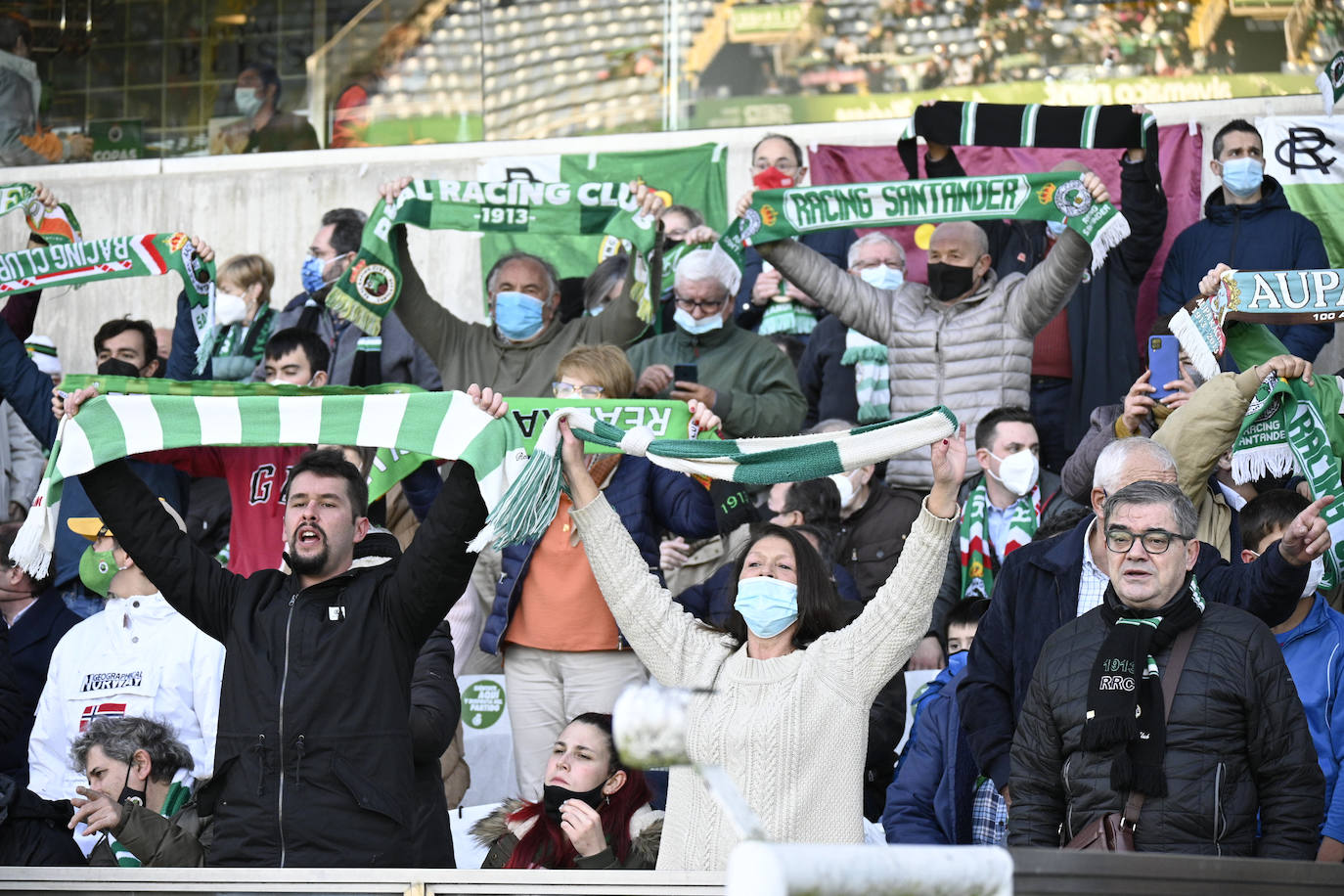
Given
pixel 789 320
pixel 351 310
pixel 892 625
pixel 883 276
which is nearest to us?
pixel 892 625

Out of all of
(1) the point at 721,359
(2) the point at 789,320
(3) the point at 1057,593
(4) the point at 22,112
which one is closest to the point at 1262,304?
(3) the point at 1057,593

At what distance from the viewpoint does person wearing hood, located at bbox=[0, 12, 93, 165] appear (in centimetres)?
1181

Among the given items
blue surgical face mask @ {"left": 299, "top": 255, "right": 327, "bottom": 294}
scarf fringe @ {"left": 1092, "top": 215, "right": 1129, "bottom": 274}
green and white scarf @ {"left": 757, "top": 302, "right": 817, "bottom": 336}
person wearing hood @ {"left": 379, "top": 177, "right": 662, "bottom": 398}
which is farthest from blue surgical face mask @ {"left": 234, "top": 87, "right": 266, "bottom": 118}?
scarf fringe @ {"left": 1092, "top": 215, "right": 1129, "bottom": 274}

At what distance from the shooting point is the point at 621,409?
643cm

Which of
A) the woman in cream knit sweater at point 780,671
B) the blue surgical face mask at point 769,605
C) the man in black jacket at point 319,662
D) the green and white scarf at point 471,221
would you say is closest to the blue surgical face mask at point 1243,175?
the green and white scarf at point 471,221

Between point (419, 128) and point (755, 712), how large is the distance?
7906mm

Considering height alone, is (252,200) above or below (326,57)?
below

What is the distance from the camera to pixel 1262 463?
6.24 m

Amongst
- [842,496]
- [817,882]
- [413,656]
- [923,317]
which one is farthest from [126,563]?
[817,882]

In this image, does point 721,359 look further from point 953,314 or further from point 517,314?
point 953,314

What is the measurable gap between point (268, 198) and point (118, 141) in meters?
1.17

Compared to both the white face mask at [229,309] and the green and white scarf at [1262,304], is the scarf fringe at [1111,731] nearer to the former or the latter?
the green and white scarf at [1262,304]

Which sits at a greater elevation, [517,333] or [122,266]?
[122,266]

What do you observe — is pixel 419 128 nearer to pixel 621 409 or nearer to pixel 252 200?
pixel 252 200
